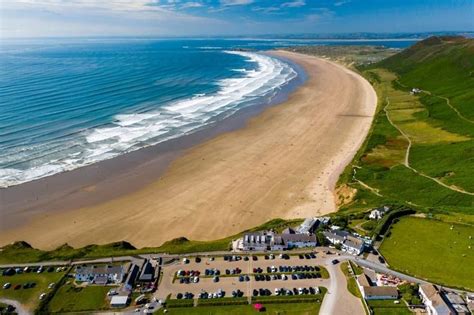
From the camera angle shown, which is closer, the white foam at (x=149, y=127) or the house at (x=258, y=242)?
the house at (x=258, y=242)

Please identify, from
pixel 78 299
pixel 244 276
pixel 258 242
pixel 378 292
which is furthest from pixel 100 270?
pixel 378 292

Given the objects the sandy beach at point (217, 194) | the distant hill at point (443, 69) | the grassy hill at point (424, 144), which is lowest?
the sandy beach at point (217, 194)

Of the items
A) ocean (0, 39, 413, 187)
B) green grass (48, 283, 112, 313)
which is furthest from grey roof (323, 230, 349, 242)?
ocean (0, 39, 413, 187)

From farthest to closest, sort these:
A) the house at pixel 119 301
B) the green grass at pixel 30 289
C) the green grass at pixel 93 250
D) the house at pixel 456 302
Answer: the green grass at pixel 93 250 → the green grass at pixel 30 289 → the house at pixel 119 301 → the house at pixel 456 302

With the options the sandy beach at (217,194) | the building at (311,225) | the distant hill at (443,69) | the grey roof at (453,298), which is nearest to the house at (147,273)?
the sandy beach at (217,194)

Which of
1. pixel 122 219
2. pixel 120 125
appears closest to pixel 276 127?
pixel 120 125

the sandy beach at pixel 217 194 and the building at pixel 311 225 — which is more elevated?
the building at pixel 311 225

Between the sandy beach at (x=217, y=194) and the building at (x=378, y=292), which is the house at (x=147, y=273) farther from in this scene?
the building at (x=378, y=292)
